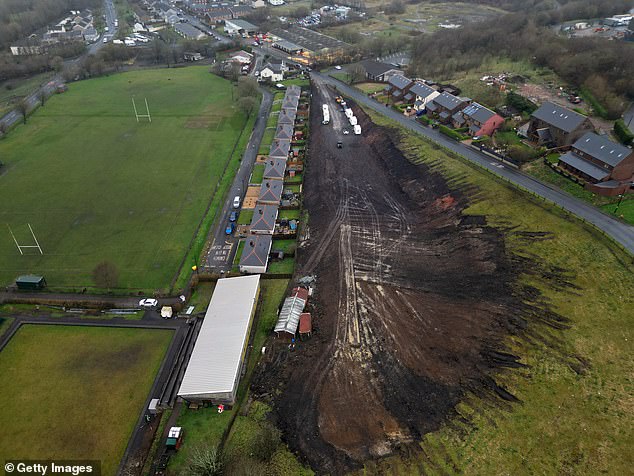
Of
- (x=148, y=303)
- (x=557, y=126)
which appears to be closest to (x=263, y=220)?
(x=148, y=303)

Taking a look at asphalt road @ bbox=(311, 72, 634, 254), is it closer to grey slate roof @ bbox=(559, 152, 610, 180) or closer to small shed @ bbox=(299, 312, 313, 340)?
grey slate roof @ bbox=(559, 152, 610, 180)

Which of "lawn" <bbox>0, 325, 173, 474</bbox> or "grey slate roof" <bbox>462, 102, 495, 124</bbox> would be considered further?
"grey slate roof" <bbox>462, 102, 495, 124</bbox>

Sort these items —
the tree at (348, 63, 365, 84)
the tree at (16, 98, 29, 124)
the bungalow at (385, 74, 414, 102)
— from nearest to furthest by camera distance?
the tree at (16, 98, 29, 124)
the bungalow at (385, 74, 414, 102)
the tree at (348, 63, 365, 84)

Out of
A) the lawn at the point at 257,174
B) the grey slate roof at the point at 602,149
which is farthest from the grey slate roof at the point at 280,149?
the grey slate roof at the point at 602,149

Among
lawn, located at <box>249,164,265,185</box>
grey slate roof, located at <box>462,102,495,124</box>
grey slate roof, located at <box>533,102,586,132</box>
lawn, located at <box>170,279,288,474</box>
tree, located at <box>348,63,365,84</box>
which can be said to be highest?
grey slate roof, located at <box>533,102,586,132</box>

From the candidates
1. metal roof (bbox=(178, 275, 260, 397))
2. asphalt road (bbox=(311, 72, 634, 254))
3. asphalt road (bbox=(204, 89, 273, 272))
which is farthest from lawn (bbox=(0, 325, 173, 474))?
asphalt road (bbox=(311, 72, 634, 254))

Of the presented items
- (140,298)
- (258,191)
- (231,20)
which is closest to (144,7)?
(231,20)

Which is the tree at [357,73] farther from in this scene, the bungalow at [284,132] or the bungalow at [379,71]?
the bungalow at [284,132]
